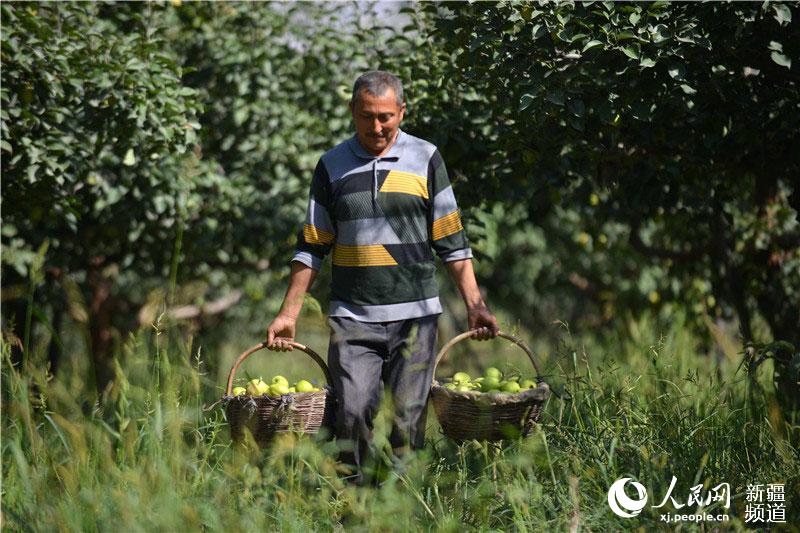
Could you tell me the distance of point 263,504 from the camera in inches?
114

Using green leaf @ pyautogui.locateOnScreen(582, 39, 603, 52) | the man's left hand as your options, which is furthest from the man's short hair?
the man's left hand

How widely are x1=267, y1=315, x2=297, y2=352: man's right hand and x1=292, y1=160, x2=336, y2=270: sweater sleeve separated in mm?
247

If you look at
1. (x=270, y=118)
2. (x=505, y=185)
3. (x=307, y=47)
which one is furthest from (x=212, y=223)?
(x=505, y=185)

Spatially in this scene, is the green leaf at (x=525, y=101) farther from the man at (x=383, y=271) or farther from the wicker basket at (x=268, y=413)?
the wicker basket at (x=268, y=413)

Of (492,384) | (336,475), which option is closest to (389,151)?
(492,384)

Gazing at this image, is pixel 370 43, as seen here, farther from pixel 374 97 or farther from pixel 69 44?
pixel 374 97

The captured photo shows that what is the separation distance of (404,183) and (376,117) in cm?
27

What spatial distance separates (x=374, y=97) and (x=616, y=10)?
103 centimetres

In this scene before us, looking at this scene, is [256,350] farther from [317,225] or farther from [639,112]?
[639,112]

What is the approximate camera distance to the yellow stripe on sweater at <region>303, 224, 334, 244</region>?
137 inches

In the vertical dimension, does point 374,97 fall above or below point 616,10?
below

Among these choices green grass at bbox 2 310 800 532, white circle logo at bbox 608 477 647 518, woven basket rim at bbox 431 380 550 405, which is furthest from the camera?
woven basket rim at bbox 431 380 550 405

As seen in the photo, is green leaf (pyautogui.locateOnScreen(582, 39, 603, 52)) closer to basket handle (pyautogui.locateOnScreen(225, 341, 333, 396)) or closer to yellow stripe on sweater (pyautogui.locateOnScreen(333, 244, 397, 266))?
yellow stripe on sweater (pyautogui.locateOnScreen(333, 244, 397, 266))

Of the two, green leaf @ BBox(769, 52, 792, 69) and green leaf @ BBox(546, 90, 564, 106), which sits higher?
green leaf @ BBox(769, 52, 792, 69)
